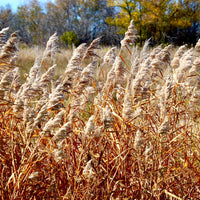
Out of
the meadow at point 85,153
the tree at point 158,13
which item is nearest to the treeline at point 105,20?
the tree at point 158,13

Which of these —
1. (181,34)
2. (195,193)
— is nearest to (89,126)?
(195,193)

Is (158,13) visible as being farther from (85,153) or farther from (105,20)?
(85,153)

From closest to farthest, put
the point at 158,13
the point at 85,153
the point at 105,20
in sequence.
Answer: the point at 85,153 < the point at 158,13 < the point at 105,20

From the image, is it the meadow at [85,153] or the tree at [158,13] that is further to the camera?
the tree at [158,13]

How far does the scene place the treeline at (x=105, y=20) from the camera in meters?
25.0

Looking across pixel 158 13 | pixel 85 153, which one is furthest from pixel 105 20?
pixel 85 153

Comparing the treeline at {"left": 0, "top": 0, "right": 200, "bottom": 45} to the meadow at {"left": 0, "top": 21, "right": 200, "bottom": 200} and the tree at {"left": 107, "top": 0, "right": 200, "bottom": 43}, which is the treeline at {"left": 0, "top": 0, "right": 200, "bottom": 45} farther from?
the meadow at {"left": 0, "top": 21, "right": 200, "bottom": 200}

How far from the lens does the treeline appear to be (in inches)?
985

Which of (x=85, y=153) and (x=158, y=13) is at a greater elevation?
(x=158, y=13)

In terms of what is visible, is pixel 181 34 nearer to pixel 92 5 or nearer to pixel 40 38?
pixel 92 5

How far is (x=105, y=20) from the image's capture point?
88.8 feet

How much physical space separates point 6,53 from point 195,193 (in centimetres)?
165

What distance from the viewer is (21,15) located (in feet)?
137

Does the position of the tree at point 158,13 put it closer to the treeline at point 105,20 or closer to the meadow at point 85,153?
the treeline at point 105,20
